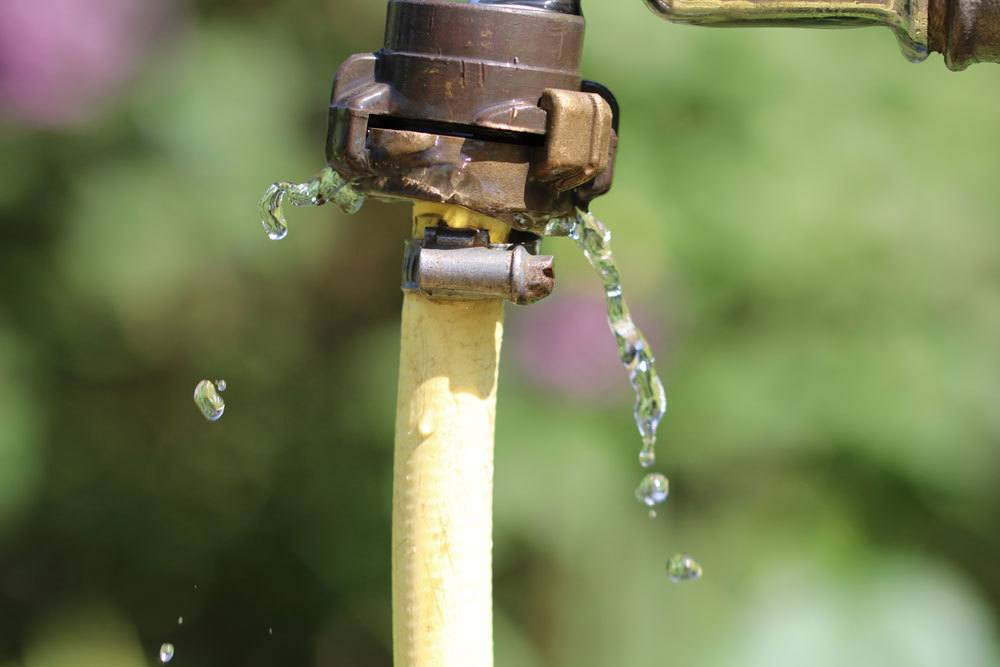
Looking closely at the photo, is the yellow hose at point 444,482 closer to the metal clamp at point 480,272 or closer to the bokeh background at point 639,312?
the metal clamp at point 480,272

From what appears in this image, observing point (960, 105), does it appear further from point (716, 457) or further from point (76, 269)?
point (76, 269)

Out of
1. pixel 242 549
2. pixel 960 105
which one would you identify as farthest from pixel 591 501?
pixel 960 105

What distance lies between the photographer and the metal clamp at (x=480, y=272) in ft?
1.86

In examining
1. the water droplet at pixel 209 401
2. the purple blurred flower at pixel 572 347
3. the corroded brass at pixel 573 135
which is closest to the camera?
the corroded brass at pixel 573 135

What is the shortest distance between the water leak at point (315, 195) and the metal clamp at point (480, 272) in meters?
0.05

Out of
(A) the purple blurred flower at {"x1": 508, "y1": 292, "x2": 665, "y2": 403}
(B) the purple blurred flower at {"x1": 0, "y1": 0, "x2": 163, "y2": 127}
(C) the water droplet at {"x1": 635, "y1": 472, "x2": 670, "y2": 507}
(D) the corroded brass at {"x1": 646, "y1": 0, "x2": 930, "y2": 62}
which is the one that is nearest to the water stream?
(C) the water droplet at {"x1": 635, "y1": 472, "x2": 670, "y2": 507}

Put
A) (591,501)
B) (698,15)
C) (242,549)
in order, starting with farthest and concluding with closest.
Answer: (242,549), (591,501), (698,15)

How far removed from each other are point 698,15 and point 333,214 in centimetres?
88

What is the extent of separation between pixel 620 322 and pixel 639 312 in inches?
25.3

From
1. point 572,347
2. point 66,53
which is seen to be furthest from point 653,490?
point 66,53

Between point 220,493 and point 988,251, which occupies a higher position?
point 988,251

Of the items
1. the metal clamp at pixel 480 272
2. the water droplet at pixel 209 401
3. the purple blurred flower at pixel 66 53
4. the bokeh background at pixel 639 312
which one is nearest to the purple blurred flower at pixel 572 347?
the bokeh background at pixel 639 312

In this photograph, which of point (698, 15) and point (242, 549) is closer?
point (698, 15)

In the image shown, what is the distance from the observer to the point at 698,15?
1.88ft
